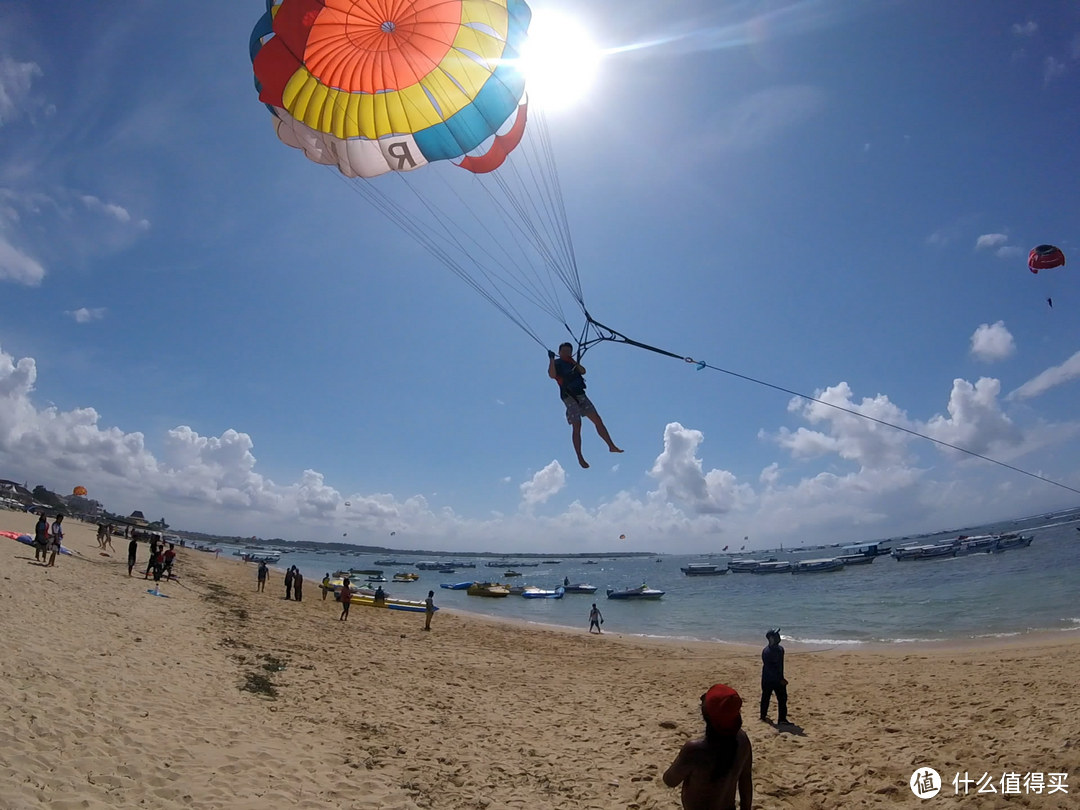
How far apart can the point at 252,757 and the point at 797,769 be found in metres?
6.39

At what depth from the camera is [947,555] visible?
55469 millimetres

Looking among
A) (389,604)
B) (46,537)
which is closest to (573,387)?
(46,537)

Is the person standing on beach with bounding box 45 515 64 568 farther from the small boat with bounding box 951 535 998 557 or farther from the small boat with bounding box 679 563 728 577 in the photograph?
the small boat with bounding box 951 535 998 557

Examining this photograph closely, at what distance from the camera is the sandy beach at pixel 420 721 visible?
16.9ft

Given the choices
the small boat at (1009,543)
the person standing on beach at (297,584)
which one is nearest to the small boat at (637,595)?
the person standing on beach at (297,584)

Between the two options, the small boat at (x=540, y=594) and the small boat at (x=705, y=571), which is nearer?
the small boat at (x=540, y=594)

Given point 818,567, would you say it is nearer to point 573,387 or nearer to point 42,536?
point 573,387

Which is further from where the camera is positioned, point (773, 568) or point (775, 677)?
point (773, 568)

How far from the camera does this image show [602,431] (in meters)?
7.26

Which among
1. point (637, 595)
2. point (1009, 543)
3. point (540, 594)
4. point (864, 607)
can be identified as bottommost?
point (540, 594)

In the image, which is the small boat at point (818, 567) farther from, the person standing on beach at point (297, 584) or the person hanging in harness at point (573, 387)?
the person hanging in harness at point (573, 387)

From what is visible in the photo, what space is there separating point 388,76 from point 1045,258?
2044cm

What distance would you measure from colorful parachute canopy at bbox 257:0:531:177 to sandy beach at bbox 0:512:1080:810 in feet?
28.1

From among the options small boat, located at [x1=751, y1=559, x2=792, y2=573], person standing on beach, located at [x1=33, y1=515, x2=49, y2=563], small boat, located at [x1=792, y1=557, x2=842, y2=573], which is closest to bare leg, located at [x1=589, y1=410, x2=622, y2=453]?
person standing on beach, located at [x1=33, y1=515, x2=49, y2=563]
